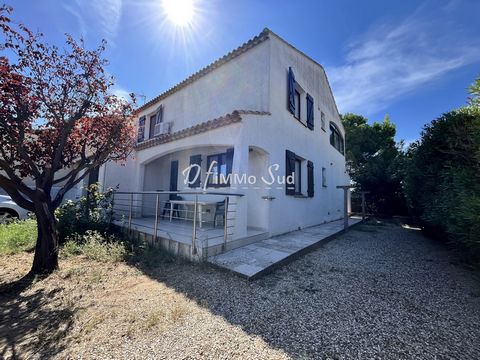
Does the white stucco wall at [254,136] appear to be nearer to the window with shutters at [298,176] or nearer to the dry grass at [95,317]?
the window with shutters at [298,176]

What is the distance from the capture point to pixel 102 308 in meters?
3.38

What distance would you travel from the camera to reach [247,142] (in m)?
6.34

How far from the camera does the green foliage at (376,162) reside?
17.4 metres

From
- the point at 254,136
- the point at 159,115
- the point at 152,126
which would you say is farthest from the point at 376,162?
the point at 152,126

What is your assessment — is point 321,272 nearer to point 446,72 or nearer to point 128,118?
point 128,118

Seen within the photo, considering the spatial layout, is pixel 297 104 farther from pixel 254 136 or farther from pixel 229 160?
pixel 254 136

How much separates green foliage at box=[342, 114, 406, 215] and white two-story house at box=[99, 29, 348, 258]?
7363 millimetres

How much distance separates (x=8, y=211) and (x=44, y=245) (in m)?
7.51

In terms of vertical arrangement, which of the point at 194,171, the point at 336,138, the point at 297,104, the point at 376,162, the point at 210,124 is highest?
the point at 336,138

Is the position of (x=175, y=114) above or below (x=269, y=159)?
above

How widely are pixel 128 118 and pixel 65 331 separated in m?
4.96

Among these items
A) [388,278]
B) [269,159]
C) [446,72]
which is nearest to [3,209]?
[269,159]

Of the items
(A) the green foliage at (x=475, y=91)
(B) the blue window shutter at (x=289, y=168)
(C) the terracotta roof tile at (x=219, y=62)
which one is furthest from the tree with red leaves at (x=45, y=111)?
(A) the green foliage at (x=475, y=91)

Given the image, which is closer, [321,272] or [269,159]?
[321,272]
